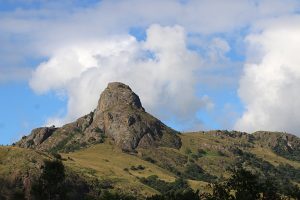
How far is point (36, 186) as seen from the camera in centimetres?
15825

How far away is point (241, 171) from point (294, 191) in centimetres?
4282

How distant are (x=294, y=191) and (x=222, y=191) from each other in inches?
1628

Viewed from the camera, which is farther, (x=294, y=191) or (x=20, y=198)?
(x=20, y=198)

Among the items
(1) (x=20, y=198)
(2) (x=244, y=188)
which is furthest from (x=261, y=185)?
(1) (x=20, y=198)

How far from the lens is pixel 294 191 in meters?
164

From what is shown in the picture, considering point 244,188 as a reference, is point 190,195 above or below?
above

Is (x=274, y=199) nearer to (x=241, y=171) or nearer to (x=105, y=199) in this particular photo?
(x=241, y=171)

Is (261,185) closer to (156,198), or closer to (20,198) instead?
(156,198)

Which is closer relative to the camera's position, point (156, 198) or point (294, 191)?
point (294, 191)

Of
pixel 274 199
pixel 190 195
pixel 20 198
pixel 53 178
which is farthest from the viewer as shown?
pixel 190 195

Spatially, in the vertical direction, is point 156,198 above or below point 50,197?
above

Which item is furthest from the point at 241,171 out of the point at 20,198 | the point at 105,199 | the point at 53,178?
the point at 20,198

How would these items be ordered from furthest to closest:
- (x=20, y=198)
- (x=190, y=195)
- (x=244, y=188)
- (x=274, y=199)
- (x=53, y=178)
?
(x=190, y=195)
(x=20, y=198)
(x=53, y=178)
(x=274, y=199)
(x=244, y=188)

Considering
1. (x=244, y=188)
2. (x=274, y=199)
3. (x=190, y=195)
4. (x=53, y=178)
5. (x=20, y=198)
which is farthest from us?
A: (x=190, y=195)
